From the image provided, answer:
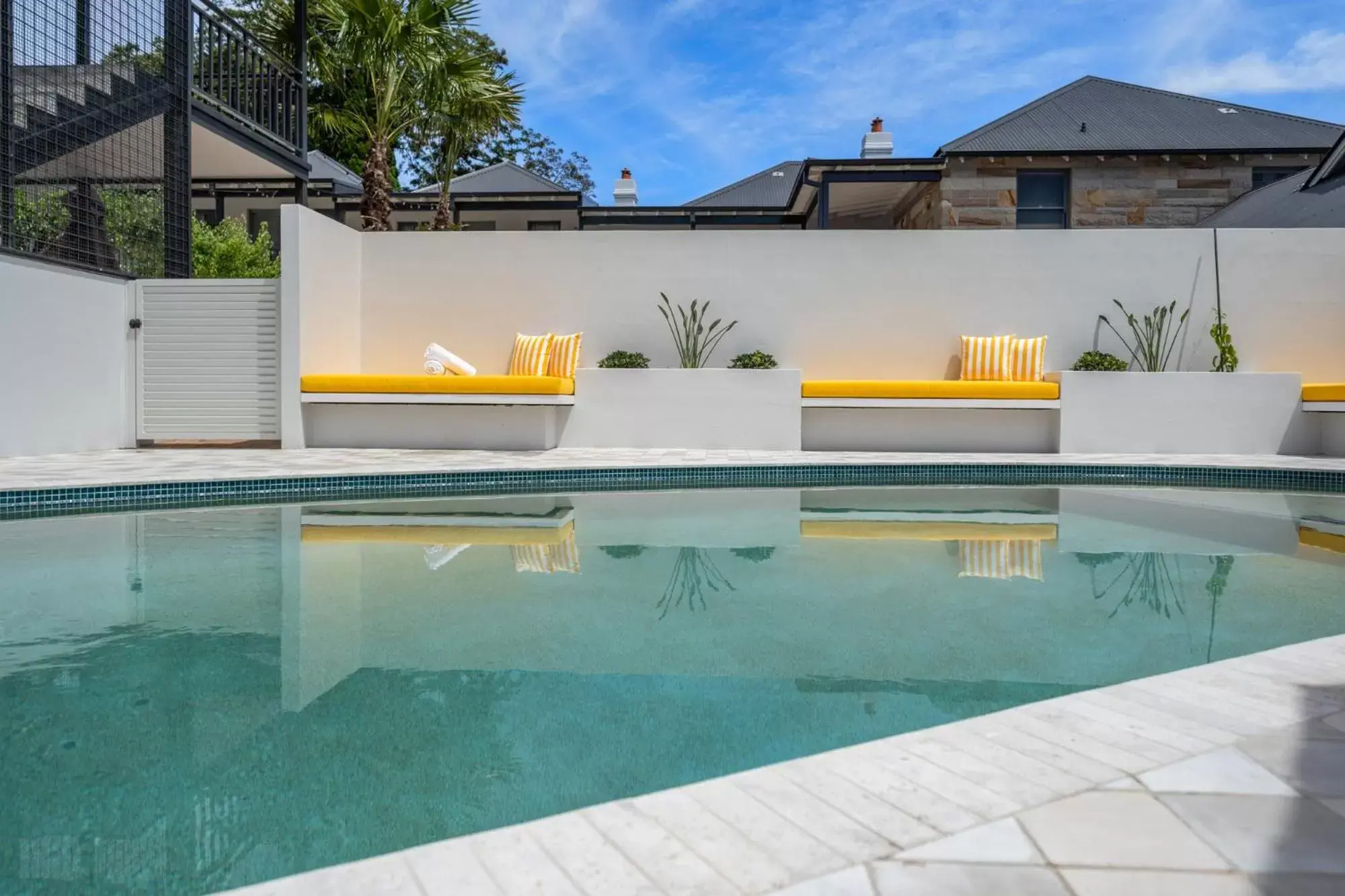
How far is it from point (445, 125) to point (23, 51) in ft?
16.6

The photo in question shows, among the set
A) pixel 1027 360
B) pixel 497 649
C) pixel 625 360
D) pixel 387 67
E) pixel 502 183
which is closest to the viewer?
pixel 497 649

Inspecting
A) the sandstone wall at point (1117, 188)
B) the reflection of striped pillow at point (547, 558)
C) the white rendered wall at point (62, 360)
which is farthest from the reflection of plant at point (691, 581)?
the sandstone wall at point (1117, 188)

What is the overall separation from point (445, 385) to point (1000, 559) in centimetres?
501

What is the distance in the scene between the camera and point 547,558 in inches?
168

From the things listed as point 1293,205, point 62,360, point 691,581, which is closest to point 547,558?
point 691,581

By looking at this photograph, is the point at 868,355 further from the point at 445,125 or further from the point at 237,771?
the point at 237,771

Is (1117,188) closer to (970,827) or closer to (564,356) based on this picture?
(564,356)

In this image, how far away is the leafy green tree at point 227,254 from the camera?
1088 centimetres

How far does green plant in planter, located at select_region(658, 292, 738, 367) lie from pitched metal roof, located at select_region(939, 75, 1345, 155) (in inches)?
213

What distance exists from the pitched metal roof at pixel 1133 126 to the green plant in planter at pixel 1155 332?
4536mm

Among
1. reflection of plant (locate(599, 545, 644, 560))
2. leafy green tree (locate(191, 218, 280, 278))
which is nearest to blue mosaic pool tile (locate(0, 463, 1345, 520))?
reflection of plant (locate(599, 545, 644, 560))

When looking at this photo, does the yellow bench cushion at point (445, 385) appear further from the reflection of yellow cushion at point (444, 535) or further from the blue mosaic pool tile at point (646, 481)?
the reflection of yellow cushion at point (444, 535)

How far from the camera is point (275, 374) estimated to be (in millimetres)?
8172

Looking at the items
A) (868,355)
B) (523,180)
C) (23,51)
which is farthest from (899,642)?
(523,180)
